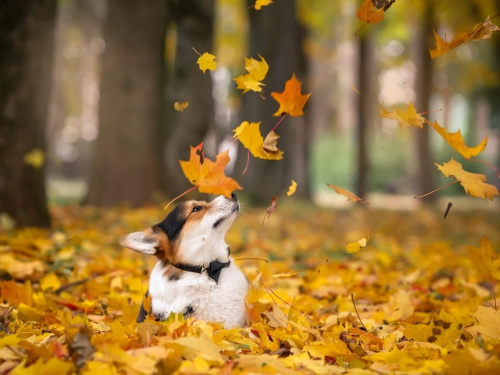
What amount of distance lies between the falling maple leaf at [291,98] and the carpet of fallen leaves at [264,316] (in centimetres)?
87

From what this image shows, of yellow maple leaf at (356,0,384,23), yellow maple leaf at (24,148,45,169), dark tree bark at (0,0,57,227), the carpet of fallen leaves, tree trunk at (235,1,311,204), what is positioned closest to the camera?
the carpet of fallen leaves

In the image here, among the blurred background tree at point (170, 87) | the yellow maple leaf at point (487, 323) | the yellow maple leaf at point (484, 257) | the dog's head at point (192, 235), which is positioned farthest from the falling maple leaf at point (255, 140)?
the yellow maple leaf at point (487, 323)

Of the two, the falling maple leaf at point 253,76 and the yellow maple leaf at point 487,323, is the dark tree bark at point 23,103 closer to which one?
the falling maple leaf at point 253,76

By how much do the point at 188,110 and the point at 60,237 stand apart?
17.6 feet

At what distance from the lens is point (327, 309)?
4102 mm

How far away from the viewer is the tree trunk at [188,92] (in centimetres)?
1097

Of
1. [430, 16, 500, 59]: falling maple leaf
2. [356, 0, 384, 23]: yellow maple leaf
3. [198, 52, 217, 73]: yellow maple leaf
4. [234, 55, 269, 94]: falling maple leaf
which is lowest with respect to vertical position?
[234, 55, 269, 94]: falling maple leaf

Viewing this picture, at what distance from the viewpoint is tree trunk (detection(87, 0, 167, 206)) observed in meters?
10.7

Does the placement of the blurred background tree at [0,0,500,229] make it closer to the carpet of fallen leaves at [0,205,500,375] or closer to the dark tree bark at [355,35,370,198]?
the dark tree bark at [355,35,370,198]

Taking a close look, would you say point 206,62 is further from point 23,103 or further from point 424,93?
point 424,93

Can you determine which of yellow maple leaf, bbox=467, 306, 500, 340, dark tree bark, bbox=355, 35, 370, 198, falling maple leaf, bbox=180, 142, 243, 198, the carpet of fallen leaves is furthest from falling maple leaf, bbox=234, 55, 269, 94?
dark tree bark, bbox=355, 35, 370, 198

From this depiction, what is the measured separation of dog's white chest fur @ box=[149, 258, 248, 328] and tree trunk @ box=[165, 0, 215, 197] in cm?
768

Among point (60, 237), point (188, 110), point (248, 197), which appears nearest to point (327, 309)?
point (60, 237)

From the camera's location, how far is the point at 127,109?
35.2ft
